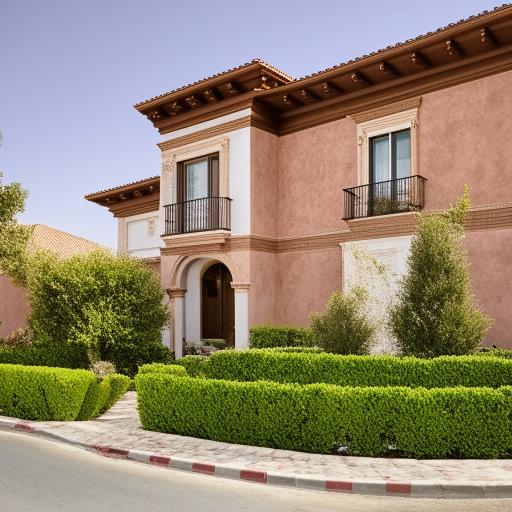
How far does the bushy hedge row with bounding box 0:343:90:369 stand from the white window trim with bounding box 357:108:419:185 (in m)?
10.0

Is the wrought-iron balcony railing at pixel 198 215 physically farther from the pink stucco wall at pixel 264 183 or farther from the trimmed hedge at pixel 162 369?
the trimmed hedge at pixel 162 369

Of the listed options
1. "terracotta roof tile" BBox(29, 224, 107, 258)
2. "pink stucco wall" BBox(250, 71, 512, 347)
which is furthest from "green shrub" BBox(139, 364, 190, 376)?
"terracotta roof tile" BBox(29, 224, 107, 258)

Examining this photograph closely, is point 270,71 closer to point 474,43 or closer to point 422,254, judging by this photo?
point 474,43

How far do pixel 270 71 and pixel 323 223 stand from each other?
Answer: 16.9 ft

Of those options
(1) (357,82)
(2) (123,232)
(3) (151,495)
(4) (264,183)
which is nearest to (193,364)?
(4) (264,183)

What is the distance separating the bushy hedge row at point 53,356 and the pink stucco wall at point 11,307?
12753 mm

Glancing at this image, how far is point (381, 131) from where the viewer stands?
18.6 metres

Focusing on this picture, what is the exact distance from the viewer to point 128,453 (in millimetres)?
9805

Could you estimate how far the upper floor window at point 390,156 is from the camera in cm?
1830

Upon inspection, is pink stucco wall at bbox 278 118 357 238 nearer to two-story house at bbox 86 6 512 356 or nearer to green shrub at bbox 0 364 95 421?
two-story house at bbox 86 6 512 356

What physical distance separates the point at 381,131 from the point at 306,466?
40.0 feet

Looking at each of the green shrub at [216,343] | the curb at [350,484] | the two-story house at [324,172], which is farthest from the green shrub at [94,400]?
the green shrub at [216,343]

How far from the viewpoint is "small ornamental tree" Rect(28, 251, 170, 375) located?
1827cm

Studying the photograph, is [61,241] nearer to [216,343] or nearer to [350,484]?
[216,343]
